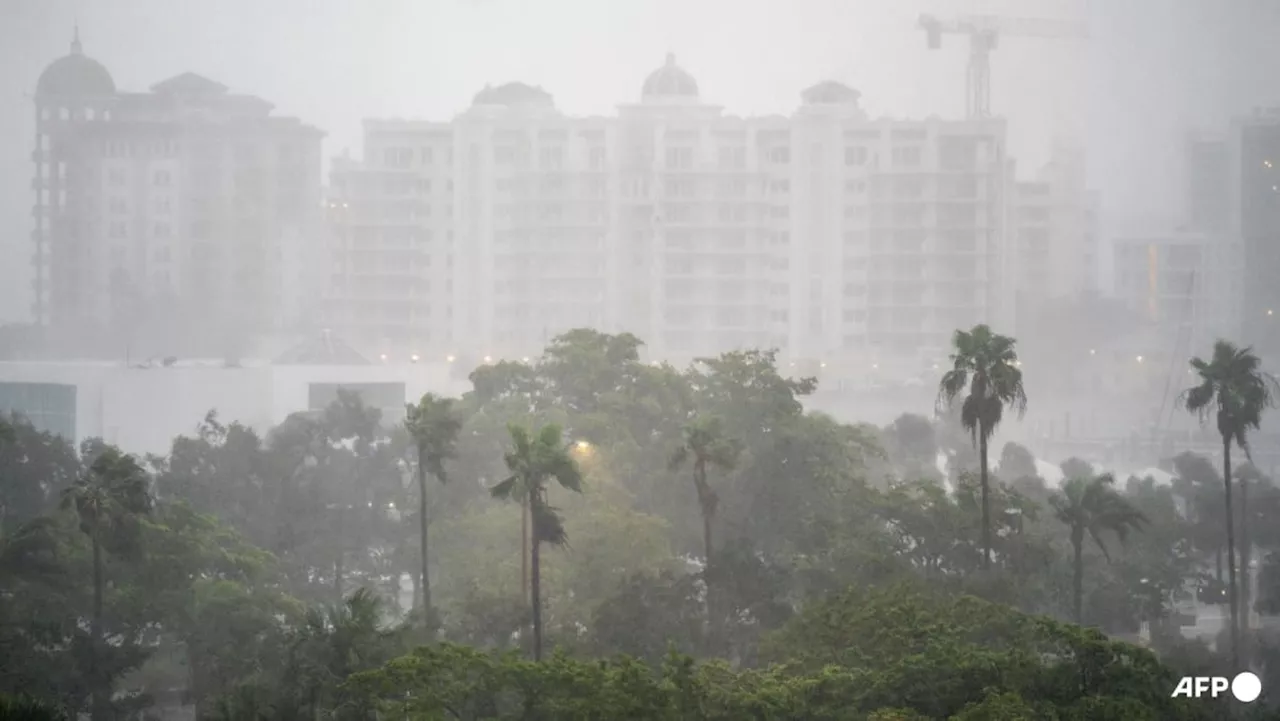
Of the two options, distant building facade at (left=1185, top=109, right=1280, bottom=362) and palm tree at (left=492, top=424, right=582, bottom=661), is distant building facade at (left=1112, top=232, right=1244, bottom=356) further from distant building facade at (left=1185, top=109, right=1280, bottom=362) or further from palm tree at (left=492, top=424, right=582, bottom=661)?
palm tree at (left=492, top=424, right=582, bottom=661)

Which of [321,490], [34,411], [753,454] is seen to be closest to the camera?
[753,454]

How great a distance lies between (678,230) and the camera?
15088 cm

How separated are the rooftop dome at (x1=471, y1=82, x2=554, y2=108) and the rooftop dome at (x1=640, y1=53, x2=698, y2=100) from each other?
39.1 ft

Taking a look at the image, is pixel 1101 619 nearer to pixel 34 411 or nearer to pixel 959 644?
pixel 959 644

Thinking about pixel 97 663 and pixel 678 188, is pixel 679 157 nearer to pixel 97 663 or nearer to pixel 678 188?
pixel 678 188

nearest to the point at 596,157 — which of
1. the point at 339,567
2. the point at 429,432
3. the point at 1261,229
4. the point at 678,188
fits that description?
the point at 678,188

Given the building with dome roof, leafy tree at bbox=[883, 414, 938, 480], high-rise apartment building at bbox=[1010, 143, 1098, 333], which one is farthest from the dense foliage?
the building with dome roof

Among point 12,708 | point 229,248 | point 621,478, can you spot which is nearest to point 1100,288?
point 229,248

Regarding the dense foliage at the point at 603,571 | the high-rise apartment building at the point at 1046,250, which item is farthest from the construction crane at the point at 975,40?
the dense foliage at the point at 603,571

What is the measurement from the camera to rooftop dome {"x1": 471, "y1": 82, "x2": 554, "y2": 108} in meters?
161

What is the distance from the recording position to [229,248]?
164125mm

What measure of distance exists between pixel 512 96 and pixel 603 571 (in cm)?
11981

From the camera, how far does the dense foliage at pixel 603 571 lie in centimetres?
3234

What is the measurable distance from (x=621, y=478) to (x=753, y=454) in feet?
17.2
